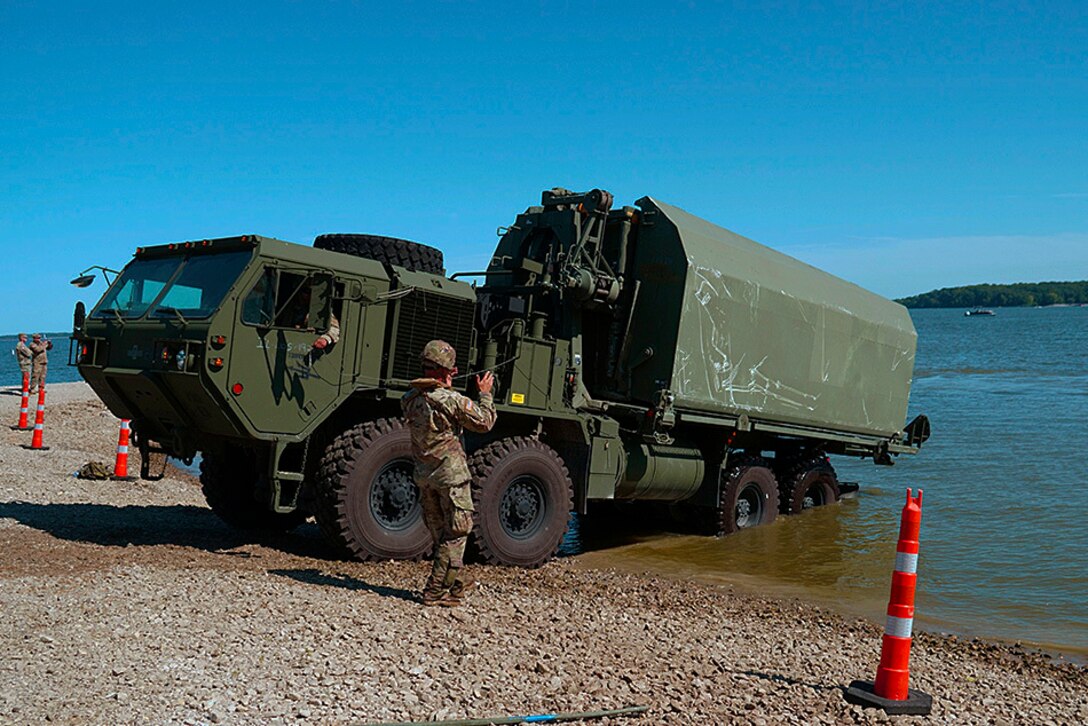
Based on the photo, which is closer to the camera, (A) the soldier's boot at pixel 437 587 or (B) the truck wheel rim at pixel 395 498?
(A) the soldier's boot at pixel 437 587

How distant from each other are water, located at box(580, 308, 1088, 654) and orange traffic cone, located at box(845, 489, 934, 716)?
367 centimetres

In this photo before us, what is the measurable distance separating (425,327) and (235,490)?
8.86 ft

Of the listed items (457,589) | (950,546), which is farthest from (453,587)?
(950,546)

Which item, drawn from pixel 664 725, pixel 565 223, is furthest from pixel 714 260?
pixel 664 725

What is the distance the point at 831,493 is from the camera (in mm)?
15484

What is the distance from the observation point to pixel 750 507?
13812mm

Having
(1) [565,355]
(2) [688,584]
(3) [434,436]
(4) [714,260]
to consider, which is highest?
(4) [714,260]

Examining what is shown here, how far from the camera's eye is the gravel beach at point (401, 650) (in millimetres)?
5055

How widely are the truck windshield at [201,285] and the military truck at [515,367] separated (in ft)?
0.07

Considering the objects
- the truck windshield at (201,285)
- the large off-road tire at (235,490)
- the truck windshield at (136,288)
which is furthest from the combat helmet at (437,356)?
the large off-road tire at (235,490)

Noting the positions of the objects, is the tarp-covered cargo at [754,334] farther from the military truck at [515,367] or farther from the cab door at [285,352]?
the cab door at [285,352]

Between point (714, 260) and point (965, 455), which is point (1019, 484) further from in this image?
point (714, 260)

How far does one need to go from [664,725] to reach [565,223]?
7.23 metres

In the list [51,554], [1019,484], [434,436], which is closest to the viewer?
[434,436]
